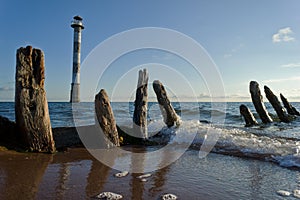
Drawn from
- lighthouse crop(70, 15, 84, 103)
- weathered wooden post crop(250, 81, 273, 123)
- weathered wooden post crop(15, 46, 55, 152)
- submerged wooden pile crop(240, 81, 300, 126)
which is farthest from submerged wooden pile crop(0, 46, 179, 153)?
lighthouse crop(70, 15, 84, 103)

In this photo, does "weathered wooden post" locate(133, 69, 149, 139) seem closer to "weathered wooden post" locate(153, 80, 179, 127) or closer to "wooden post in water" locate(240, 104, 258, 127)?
"weathered wooden post" locate(153, 80, 179, 127)

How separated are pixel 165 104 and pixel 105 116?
448 cm

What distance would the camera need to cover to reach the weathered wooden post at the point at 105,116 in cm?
682

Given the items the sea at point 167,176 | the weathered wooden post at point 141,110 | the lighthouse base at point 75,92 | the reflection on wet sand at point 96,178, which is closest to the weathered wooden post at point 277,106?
the sea at point 167,176

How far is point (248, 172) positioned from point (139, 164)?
7.16 ft

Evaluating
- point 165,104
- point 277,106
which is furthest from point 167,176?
point 277,106

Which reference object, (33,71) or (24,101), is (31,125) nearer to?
(24,101)

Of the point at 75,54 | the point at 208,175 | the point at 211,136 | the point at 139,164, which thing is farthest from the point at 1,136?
the point at 75,54

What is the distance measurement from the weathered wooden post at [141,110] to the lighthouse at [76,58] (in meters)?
29.7

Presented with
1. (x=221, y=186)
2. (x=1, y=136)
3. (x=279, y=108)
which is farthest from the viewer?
(x=279, y=108)

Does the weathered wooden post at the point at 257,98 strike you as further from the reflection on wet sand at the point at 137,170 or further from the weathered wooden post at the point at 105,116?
the weathered wooden post at the point at 105,116

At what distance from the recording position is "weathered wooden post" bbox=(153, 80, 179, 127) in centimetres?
1075

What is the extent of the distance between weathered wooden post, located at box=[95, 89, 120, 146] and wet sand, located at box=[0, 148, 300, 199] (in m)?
1.46

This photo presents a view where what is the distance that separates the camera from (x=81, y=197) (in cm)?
312
